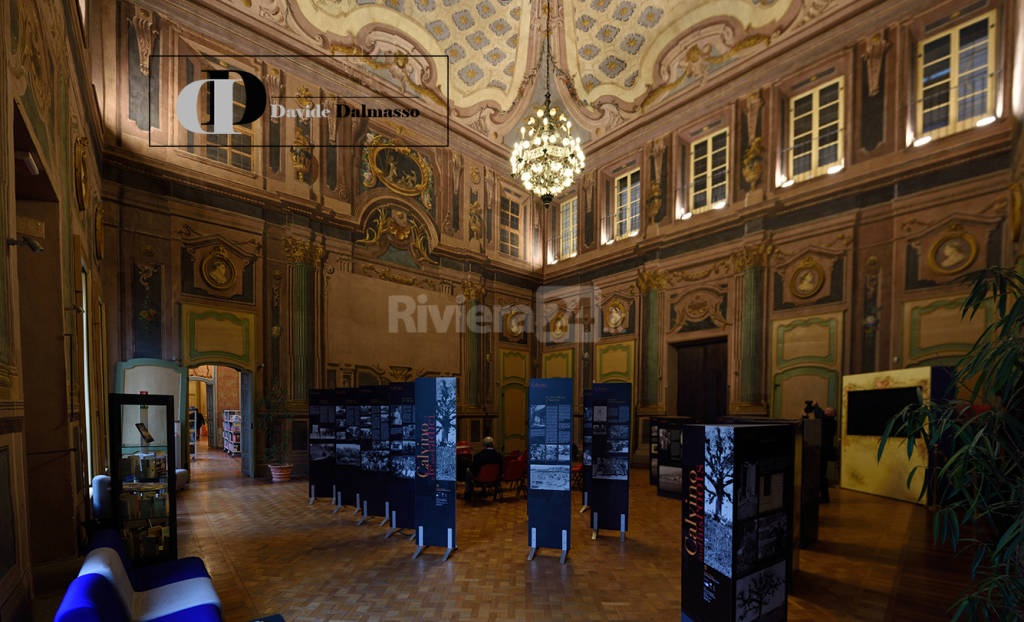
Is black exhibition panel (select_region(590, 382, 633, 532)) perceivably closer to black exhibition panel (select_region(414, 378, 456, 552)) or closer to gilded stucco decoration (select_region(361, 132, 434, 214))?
black exhibition panel (select_region(414, 378, 456, 552))

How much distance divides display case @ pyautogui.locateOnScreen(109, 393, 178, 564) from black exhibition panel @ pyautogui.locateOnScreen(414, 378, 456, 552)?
2.50 meters

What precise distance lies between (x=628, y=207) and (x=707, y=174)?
2664 mm

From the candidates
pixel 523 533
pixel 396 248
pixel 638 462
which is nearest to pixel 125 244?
pixel 396 248

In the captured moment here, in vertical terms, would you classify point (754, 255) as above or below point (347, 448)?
above

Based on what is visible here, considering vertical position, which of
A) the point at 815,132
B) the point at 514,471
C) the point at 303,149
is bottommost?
the point at 514,471

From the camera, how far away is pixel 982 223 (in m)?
8.43

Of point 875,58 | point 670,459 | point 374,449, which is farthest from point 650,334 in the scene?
point 374,449

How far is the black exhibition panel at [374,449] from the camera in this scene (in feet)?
22.6

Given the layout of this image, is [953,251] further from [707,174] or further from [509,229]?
[509,229]

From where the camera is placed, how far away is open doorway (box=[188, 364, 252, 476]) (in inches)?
608

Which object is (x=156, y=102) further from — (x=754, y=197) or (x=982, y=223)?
(x=982, y=223)

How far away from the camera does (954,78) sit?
889 centimetres

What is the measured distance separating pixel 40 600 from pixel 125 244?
7.03 m

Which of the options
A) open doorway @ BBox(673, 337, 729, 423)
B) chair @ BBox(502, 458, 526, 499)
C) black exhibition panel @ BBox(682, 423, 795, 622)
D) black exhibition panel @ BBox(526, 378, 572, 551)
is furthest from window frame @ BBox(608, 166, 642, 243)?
black exhibition panel @ BBox(682, 423, 795, 622)
